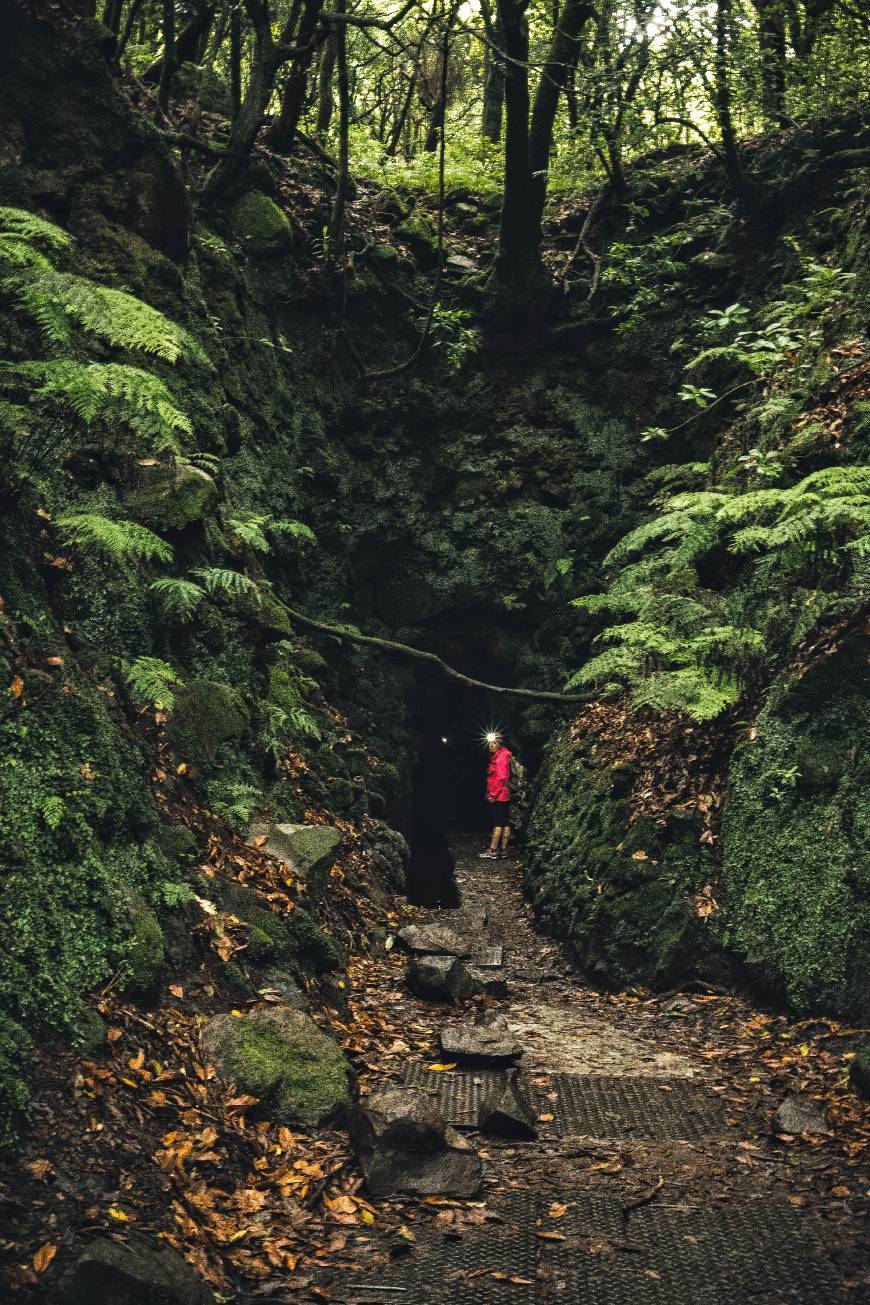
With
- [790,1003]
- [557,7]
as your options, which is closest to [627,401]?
[557,7]

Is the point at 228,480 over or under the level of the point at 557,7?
under

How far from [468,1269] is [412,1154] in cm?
70

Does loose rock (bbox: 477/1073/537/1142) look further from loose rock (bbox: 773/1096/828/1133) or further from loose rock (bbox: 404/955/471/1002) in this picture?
loose rock (bbox: 404/955/471/1002)

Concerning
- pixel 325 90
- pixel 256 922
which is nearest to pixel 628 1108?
pixel 256 922

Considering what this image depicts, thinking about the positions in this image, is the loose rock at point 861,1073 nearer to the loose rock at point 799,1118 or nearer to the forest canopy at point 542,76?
the loose rock at point 799,1118

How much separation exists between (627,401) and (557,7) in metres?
5.02

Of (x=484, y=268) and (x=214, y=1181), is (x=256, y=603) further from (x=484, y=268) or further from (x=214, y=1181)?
(x=484, y=268)

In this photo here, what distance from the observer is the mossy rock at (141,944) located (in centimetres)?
430

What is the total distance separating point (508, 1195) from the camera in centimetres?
417

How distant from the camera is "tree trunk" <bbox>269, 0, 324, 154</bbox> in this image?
10.2 metres

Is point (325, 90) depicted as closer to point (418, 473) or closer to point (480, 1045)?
point (418, 473)

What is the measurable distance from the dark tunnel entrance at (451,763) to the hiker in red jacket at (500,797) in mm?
946

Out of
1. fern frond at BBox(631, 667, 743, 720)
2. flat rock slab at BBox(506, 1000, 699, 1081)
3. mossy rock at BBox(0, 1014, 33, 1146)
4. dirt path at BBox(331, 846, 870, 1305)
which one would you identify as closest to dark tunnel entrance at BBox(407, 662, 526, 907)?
fern frond at BBox(631, 667, 743, 720)

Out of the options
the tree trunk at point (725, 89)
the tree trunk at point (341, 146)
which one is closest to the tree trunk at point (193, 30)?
the tree trunk at point (341, 146)
